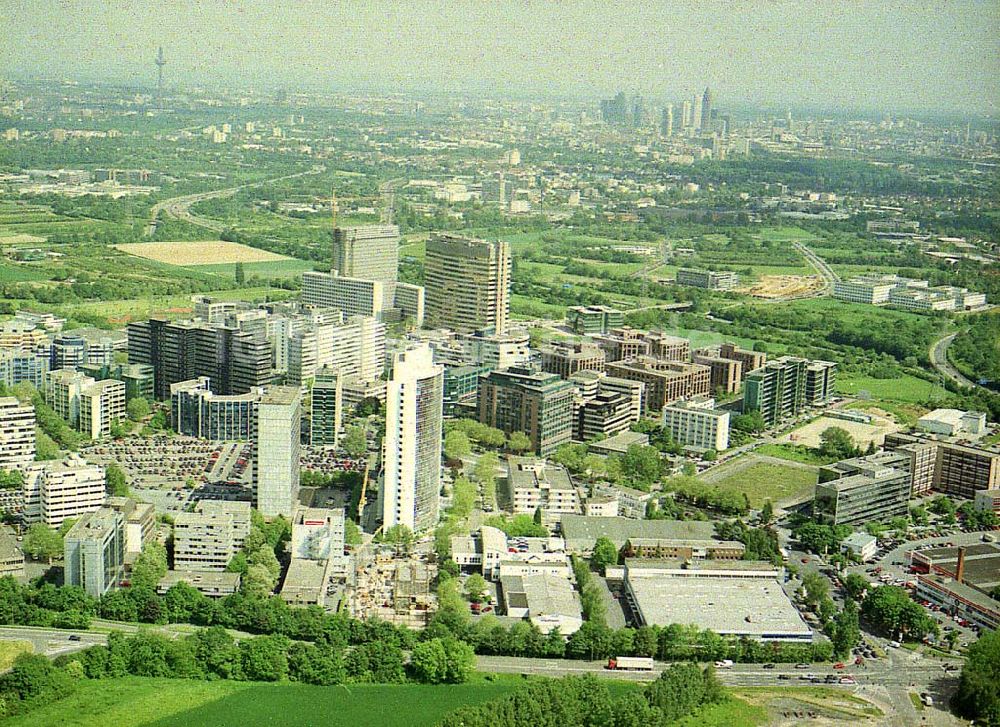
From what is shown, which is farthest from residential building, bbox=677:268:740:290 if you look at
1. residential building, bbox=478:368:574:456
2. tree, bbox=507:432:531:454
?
tree, bbox=507:432:531:454

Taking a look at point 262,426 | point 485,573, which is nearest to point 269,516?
point 262,426

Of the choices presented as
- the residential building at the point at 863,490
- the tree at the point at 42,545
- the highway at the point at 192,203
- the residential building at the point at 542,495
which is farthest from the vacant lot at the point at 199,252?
the residential building at the point at 863,490

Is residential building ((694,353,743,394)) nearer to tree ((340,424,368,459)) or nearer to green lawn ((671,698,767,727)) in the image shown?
tree ((340,424,368,459))

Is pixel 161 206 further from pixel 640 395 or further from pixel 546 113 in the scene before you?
pixel 640 395

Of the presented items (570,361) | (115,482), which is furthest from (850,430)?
(115,482)

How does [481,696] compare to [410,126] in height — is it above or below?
below

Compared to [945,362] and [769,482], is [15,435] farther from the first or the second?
[945,362]
